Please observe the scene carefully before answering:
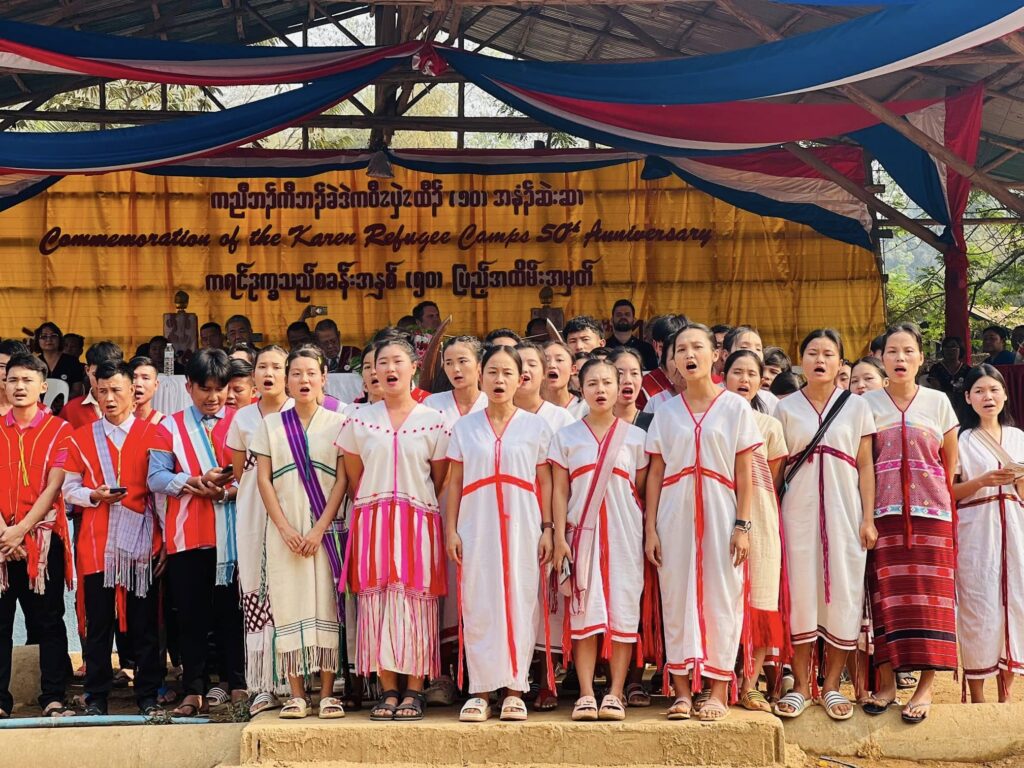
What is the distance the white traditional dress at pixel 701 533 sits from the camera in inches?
186

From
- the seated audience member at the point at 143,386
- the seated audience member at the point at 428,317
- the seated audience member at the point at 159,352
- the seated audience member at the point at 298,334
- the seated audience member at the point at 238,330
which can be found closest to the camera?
the seated audience member at the point at 143,386

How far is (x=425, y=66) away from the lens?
8.76 m

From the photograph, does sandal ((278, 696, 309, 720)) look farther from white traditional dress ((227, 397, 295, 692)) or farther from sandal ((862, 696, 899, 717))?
sandal ((862, 696, 899, 717))

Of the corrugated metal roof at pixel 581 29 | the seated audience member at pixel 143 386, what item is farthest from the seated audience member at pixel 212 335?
the seated audience member at pixel 143 386

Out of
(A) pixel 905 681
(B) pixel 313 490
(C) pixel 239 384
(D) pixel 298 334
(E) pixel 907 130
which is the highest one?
(E) pixel 907 130

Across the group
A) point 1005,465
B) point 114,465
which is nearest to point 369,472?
point 114,465

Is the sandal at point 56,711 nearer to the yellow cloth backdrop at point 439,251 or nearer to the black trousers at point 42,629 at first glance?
the black trousers at point 42,629

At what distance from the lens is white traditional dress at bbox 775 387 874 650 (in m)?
4.96

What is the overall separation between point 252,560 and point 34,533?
40.5 inches

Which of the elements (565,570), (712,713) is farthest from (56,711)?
(712,713)

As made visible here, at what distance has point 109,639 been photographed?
A: 17.5ft

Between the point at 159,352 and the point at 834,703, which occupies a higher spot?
the point at 159,352

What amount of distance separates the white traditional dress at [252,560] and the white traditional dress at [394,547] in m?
0.34

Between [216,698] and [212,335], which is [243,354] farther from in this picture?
[212,335]
